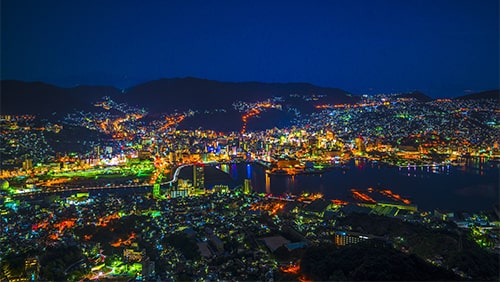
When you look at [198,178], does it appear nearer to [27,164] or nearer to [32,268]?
[27,164]

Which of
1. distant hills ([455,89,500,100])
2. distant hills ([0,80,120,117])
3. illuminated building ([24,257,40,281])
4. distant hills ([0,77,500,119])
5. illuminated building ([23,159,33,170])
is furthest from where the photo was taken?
distant hills ([0,77,500,119])

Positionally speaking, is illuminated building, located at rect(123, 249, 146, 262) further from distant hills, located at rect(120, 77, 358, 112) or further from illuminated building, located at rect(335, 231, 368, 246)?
distant hills, located at rect(120, 77, 358, 112)

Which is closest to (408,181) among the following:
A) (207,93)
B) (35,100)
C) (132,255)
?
(132,255)

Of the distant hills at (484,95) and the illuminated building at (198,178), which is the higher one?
the distant hills at (484,95)

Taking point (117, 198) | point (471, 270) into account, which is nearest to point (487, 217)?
point (471, 270)

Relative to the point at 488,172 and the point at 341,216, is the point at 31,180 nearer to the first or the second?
the point at 341,216

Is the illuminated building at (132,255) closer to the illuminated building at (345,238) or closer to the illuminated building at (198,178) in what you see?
the illuminated building at (345,238)

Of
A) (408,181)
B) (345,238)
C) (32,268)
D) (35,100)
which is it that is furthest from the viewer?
(35,100)

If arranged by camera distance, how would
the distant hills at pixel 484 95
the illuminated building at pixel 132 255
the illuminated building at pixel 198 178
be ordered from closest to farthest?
the illuminated building at pixel 132 255 < the illuminated building at pixel 198 178 < the distant hills at pixel 484 95

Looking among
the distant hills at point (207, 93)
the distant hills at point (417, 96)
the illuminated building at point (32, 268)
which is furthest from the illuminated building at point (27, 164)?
the distant hills at point (417, 96)

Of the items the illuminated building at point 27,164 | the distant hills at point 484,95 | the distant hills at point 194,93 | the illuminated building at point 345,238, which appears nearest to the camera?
the illuminated building at point 345,238

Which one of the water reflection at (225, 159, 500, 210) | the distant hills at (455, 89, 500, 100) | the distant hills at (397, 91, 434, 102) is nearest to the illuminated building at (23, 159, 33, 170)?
the water reflection at (225, 159, 500, 210)
